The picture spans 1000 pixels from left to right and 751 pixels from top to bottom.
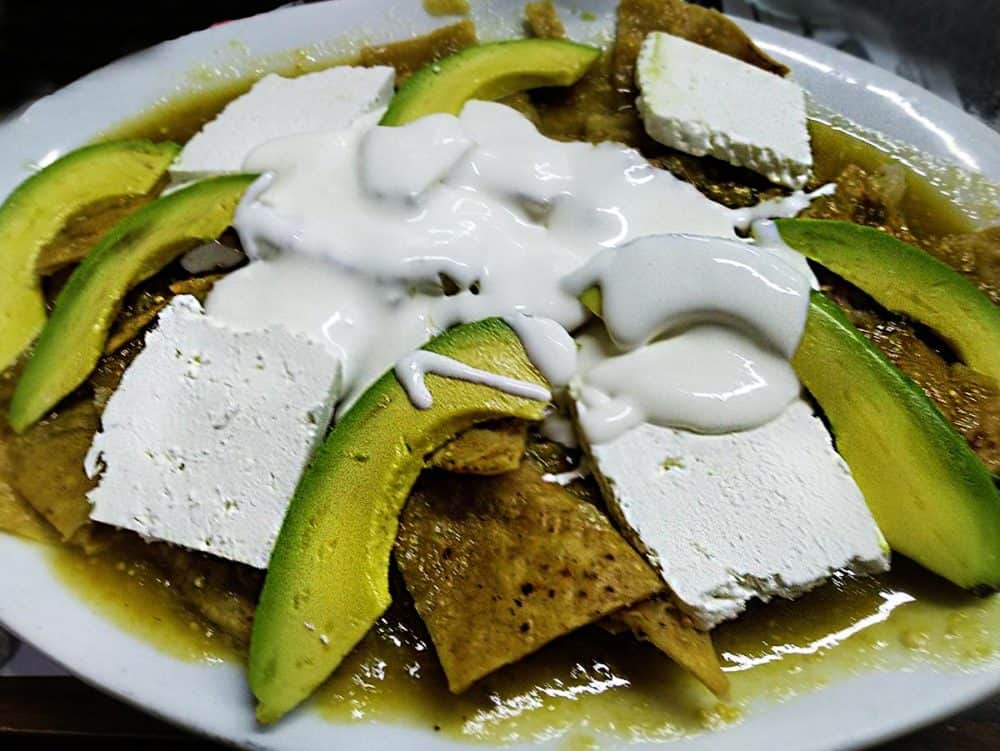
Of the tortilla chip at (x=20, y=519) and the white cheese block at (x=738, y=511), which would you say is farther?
the tortilla chip at (x=20, y=519)

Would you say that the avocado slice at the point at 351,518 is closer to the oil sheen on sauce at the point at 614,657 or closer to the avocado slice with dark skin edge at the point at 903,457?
the oil sheen on sauce at the point at 614,657

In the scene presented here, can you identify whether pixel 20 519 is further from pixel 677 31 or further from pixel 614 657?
pixel 677 31

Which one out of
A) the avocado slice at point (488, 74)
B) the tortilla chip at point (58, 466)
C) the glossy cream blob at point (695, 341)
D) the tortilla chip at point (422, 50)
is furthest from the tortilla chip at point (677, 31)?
the tortilla chip at point (58, 466)

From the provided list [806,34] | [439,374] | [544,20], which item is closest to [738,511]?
[439,374]

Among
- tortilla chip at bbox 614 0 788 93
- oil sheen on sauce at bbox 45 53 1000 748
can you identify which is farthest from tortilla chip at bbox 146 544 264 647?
tortilla chip at bbox 614 0 788 93

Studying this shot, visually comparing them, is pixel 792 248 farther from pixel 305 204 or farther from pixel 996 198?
pixel 305 204

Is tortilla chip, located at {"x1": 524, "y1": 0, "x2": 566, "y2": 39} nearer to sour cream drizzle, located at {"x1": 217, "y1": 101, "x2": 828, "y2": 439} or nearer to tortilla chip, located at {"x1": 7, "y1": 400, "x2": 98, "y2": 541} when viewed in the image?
sour cream drizzle, located at {"x1": 217, "y1": 101, "x2": 828, "y2": 439}

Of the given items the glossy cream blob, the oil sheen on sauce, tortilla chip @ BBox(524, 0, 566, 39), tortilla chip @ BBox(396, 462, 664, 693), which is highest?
tortilla chip @ BBox(524, 0, 566, 39)
